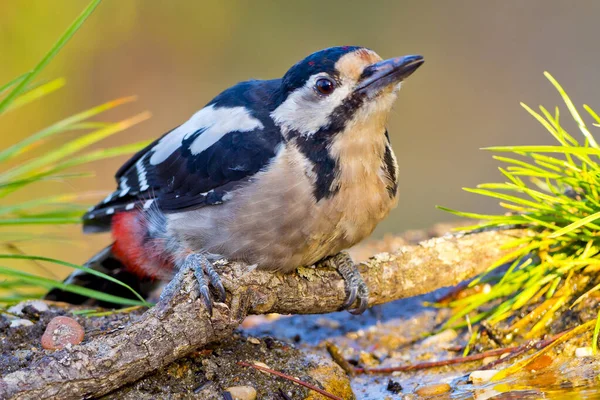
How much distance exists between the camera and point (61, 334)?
2.77m

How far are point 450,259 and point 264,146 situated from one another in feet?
3.44

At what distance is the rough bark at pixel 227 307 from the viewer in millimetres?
2344

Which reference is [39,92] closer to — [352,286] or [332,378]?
[352,286]

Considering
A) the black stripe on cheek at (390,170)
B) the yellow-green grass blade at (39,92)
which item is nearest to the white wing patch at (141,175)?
the yellow-green grass blade at (39,92)

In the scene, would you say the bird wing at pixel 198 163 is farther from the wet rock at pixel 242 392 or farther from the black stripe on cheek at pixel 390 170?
the wet rock at pixel 242 392

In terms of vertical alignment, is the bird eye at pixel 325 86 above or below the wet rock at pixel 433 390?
above

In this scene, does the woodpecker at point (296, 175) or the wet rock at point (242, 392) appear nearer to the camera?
the wet rock at point (242, 392)

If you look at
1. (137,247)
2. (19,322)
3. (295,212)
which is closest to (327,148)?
(295,212)

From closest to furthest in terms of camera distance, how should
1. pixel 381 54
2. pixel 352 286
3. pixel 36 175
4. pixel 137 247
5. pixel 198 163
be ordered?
1. pixel 352 286
2. pixel 198 163
3. pixel 137 247
4. pixel 36 175
5. pixel 381 54

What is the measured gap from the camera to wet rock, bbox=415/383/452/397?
2.86 m

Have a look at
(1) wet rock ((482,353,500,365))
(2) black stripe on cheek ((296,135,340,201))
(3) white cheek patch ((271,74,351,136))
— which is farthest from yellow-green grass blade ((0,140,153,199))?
(1) wet rock ((482,353,500,365))

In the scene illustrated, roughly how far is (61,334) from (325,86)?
1439mm

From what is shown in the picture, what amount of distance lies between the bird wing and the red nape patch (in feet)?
0.22

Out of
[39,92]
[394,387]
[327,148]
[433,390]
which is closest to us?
[433,390]
